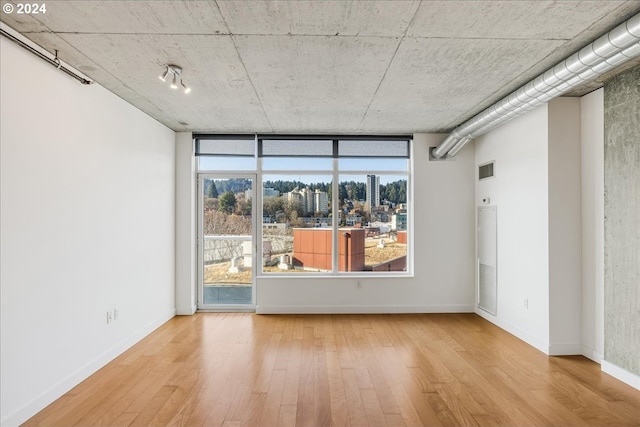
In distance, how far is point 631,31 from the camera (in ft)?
7.19

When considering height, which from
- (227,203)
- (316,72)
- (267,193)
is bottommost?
(227,203)

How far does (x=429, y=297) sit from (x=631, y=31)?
4.03 meters

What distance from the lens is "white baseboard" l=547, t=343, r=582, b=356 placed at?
367 cm

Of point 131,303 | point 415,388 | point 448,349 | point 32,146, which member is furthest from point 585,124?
point 131,303

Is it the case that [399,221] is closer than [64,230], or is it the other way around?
[64,230]

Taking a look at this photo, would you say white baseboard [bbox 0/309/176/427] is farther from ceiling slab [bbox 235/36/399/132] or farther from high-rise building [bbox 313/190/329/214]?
ceiling slab [bbox 235/36/399/132]

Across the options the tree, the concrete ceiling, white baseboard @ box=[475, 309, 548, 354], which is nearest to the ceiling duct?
the concrete ceiling

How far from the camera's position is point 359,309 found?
5.32 m

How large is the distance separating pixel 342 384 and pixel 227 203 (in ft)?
11.2

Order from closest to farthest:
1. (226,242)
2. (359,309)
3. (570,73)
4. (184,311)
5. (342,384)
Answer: (570,73)
(342,384)
(184,311)
(359,309)
(226,242)

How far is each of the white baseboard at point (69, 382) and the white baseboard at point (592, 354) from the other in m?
4.91

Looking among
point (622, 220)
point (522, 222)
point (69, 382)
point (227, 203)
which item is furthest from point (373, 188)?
point (69, 382)

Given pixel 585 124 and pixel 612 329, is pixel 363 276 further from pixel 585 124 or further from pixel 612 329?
pixel 585 124

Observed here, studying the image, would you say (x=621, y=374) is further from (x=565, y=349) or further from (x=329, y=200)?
(x=329, y=200)
